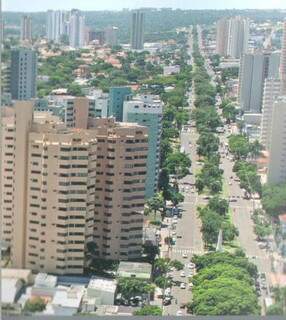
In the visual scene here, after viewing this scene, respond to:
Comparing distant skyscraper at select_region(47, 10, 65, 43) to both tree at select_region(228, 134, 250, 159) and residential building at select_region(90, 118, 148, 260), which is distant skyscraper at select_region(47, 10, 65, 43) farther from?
tree at select_region(228, 134, 250, 159)

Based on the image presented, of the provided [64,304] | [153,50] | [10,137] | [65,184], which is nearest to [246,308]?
[64,304]

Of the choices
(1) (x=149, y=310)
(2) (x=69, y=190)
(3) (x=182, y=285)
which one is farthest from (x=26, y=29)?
(3) (x=182, y=285)

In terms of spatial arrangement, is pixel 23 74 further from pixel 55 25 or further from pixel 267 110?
pixel 267 110

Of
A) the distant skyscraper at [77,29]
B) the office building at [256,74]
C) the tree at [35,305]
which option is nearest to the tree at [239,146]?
the office building at [256,74]

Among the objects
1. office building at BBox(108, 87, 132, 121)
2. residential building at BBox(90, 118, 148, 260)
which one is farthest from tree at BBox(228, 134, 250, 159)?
residential building at BBox(90, 118, 148, 260)

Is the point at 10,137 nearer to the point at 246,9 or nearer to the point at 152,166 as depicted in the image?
the point at 152,166

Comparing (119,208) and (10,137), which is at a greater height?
(10,137)

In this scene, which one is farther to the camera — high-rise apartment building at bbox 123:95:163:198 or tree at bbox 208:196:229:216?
tree at bbox 208:196:229:216
